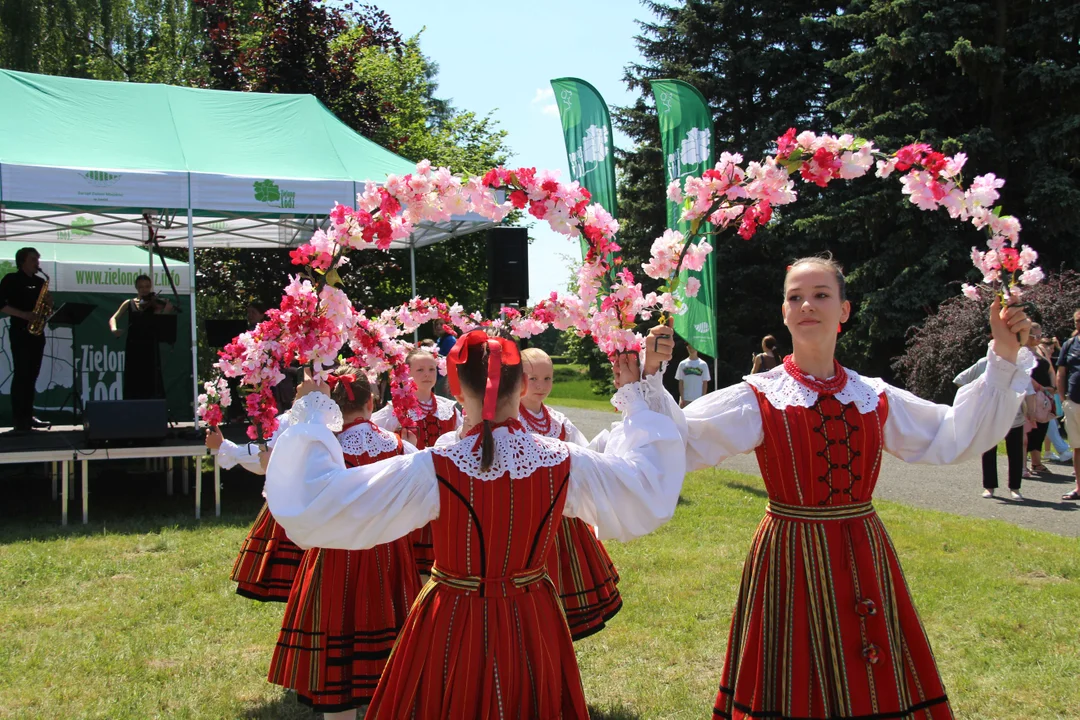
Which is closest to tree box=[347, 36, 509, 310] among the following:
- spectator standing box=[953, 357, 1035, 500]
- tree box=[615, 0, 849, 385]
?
tree box=[615, 0, 849, 385]

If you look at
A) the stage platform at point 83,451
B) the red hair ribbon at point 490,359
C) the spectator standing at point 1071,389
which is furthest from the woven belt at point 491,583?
the spectator standing at point 1071,389

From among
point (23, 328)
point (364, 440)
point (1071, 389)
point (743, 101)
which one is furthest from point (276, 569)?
point (743, 101)

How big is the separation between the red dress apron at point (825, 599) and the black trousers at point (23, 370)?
872 cm

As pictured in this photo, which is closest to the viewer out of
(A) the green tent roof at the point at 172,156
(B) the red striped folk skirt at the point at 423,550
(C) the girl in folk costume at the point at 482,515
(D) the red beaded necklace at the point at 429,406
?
(C) the girl in folk costume at the point at 482,515

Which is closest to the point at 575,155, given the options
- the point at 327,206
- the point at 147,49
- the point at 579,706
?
the point at 327,206

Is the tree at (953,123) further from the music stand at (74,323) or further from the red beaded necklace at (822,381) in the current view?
the red beaded necklace at (822,381)

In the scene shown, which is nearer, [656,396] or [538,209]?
[656,396]

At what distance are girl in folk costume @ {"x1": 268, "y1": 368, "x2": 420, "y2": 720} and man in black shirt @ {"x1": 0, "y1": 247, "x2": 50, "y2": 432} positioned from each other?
705 cm

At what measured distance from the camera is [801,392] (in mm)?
2957

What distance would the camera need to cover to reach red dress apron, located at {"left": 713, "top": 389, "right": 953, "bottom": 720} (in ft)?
8.89

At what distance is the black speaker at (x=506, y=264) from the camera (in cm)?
1009

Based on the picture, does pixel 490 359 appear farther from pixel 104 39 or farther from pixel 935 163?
pixel 104 39

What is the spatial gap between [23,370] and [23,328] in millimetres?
465

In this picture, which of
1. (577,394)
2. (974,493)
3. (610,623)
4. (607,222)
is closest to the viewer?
(607,222)
